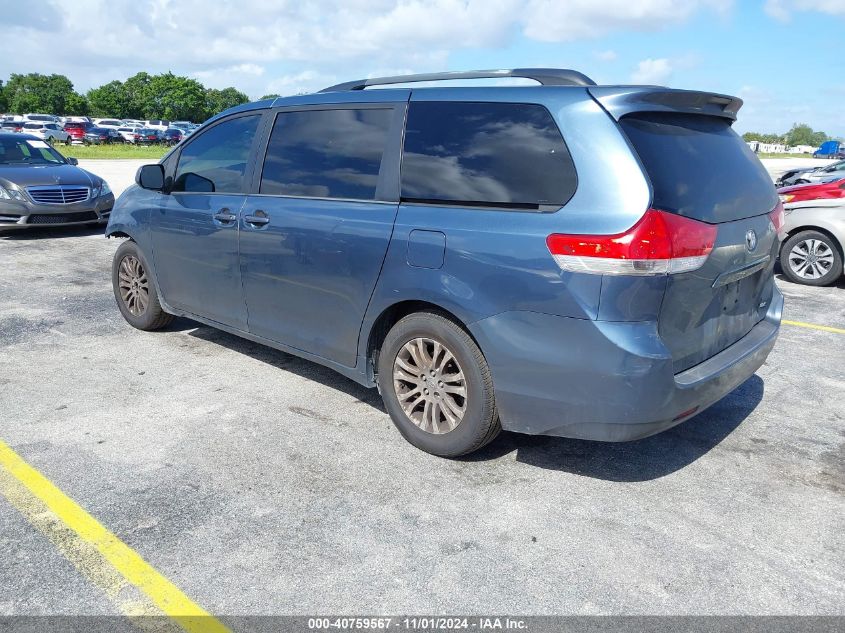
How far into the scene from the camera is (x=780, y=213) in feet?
13.4

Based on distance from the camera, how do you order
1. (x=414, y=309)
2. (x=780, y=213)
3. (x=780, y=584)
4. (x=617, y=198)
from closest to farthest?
(x=780, y=584)
(x=617, y=198)
(x=414, y=309)
(x=780, y=213)

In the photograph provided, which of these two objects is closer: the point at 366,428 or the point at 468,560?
the point at 468,560

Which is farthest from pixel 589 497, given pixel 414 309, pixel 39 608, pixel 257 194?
pixel 257 194

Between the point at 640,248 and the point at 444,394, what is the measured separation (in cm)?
127

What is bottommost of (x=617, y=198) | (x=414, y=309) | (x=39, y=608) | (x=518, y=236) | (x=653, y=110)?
(x=39, y=608)

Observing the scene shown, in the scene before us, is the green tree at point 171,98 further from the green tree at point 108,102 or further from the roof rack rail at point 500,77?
the roof rack rail at point 500,77

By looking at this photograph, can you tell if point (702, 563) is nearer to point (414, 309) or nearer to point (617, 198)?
point (617, 198)

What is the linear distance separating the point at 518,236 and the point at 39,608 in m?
2.36

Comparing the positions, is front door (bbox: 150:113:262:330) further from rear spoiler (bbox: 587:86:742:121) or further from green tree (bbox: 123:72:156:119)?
green tree (bbox: 123:72:156:119)

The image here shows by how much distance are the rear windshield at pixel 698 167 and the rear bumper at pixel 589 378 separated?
60 centimetres

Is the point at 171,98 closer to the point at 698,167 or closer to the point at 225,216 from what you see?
the point at 225,216

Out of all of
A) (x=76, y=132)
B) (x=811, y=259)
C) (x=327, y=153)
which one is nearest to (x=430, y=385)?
(x=327, y=153)

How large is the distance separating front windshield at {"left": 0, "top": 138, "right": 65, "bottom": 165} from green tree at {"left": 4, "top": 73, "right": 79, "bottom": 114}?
119m

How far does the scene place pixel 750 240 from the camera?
3516mm
